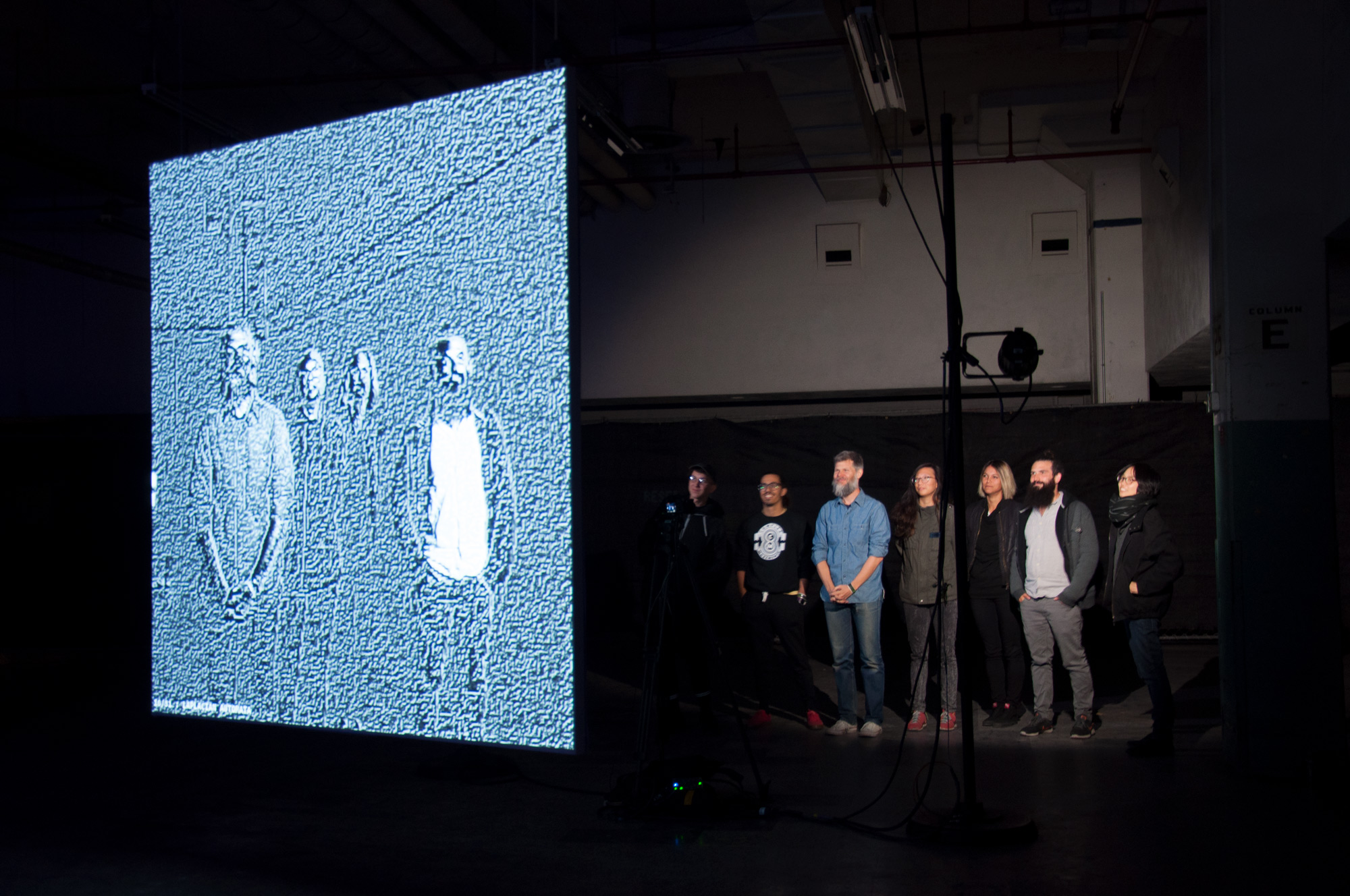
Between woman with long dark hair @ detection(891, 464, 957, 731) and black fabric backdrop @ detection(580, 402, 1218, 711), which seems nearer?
woman with long dark hair @ detection(891, 464, 957, 731)

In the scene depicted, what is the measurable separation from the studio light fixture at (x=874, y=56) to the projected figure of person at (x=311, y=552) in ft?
13.2

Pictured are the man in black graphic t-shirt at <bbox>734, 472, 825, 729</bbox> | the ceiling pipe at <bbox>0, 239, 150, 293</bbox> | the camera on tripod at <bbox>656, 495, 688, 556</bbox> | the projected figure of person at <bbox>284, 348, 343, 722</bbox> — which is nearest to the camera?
the projected figure of person at <bbox>284, 348, 343, 722</bbox>

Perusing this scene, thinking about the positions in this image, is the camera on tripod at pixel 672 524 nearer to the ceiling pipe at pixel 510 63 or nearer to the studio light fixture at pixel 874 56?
the studio light fixture at pixel 874 56

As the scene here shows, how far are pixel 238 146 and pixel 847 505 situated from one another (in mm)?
3628

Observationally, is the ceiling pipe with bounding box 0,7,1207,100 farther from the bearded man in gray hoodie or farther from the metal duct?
the bearded man in gray hoodie

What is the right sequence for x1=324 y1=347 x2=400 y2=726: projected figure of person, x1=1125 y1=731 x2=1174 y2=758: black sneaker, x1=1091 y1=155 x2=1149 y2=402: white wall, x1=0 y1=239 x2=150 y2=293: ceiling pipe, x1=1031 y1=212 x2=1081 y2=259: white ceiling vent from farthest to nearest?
x1=1031 y1=212 x2=1081 y2=259: white ceiling vent
x1=1091 y1=155 x2=1149 y2=402: white wall
x1=0 y1=239 x2=150 y2=293: ceiling pipe
x1=1125 y1=731 x2=1174 y2=758: black sneaker
x1=324 y1=347 x2=400 y2=726: projected figure of person

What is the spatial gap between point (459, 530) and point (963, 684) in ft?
6.40

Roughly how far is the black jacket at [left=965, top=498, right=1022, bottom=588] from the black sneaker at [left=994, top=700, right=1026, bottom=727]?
71 centimetres

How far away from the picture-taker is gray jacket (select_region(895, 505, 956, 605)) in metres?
5.84

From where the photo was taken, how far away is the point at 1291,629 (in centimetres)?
470

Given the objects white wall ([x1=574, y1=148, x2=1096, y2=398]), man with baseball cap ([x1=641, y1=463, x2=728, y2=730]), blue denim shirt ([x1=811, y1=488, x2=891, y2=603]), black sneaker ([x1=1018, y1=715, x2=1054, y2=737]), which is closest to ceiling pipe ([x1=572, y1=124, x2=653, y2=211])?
white wall ([x1=574, y1=148, x2=1096, y2=398])

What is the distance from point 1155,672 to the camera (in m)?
5.16

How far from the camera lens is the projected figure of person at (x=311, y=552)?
3912mm

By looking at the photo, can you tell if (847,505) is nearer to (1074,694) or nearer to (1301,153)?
(1074,694)
